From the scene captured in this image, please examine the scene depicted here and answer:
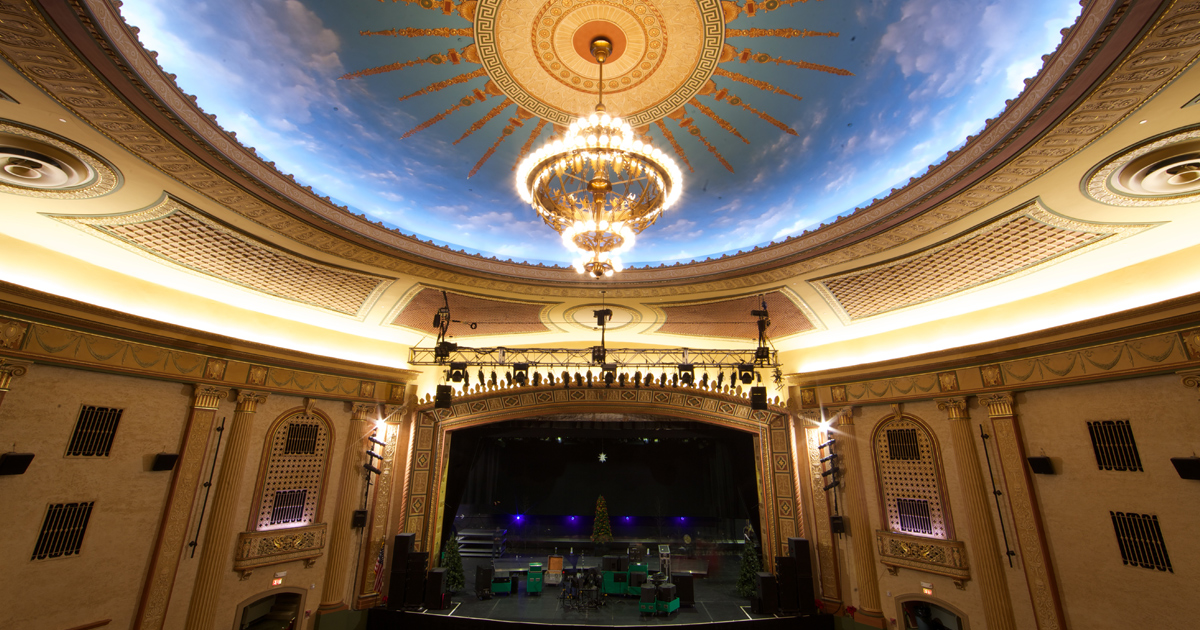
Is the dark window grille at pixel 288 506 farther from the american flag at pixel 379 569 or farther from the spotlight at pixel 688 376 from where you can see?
the spotlight at pixel 688 376

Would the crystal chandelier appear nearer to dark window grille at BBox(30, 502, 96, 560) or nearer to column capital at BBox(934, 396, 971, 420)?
column capital at BBox(934, 396, 971, 420)

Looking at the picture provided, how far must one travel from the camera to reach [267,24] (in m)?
5.25

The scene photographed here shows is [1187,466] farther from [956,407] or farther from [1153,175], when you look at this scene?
[1153,175]

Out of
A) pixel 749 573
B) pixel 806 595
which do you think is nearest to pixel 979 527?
pixel 806 595

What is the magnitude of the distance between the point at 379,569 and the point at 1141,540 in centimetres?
1336

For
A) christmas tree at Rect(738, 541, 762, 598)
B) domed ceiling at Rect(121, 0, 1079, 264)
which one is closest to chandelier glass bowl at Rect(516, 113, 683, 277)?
domed ceiling at Rect(121, 0, 1079, 264)

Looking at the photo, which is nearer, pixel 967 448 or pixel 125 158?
pixel 125 158

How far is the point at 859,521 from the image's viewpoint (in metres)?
10.4

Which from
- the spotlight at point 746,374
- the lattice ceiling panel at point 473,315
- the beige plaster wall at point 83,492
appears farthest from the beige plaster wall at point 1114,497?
the beige plaster wall at point 83,492

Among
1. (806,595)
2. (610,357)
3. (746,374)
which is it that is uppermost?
(610,357)

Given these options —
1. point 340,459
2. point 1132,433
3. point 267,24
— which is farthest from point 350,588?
point 1132,433

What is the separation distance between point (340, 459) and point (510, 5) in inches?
386

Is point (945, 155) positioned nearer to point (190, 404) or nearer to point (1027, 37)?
point (1027, 37)

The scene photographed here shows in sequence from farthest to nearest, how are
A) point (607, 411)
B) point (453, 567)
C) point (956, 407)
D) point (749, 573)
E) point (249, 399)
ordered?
1. point (607, 411)
2. point (453, 567)
3. point (749, 573)
4. point (249, 399)
5. point (956, 407)
